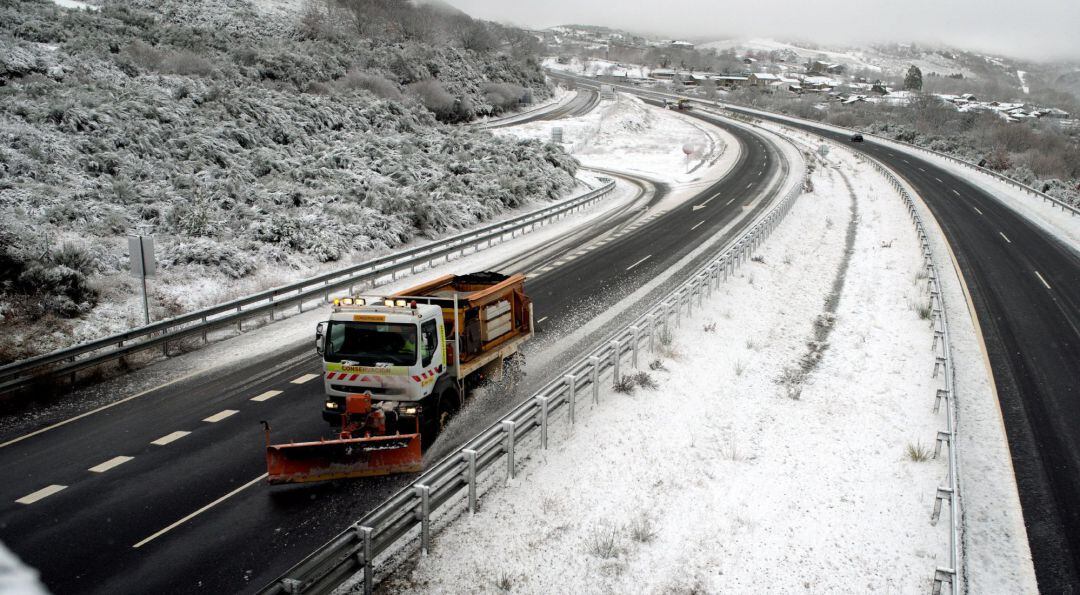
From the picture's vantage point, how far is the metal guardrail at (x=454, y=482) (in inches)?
305

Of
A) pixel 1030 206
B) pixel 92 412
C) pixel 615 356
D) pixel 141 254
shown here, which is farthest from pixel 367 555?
pixel 1030 206

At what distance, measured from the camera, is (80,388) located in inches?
573

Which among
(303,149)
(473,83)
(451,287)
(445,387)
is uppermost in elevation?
(473,83)

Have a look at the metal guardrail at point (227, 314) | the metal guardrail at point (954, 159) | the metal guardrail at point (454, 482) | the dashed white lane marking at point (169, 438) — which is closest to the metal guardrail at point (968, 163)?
the metal guardrail at point (954, 159)

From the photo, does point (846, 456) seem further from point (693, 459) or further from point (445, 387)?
point (445, 387)

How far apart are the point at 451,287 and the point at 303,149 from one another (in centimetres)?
2173

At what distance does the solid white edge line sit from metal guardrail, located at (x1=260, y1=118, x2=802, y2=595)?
5188mm

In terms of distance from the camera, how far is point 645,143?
72.2m

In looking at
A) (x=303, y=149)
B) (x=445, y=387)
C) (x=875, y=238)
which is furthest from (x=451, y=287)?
(x=875, y=238)

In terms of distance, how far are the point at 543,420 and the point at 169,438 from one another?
670 cm

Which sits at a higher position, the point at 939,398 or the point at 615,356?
the point at 615,356

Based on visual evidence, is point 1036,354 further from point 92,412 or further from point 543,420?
point 92,412

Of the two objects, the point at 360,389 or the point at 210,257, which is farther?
the point at 210,257

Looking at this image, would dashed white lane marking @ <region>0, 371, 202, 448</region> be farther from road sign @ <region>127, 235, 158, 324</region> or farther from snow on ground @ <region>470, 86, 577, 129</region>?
snow on ground @ <region>470, 86, 577, 129</region>
